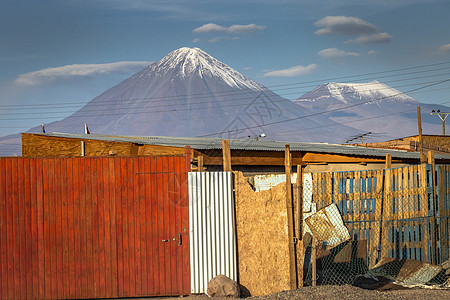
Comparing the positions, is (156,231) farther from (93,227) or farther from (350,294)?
(350,294)

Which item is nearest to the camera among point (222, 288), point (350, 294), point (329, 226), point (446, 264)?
point (350, 294)

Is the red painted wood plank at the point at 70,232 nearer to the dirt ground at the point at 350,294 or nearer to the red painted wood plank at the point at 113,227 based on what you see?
the red painted wood plank at the point at 113,227

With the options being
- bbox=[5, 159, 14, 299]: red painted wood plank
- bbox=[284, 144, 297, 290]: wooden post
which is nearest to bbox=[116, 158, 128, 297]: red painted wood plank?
bbox=[5, 159, 14, 299]: red painted wood plank

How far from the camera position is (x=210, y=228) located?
35.9 feet

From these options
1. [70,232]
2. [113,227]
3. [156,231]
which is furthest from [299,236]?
[70,232]

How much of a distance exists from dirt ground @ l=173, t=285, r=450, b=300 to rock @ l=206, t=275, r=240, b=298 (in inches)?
7.6

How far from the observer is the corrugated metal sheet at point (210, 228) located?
35.7 ft

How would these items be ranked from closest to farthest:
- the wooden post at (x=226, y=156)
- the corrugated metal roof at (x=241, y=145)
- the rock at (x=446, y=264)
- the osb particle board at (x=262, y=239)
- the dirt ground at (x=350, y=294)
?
the dirt ground at (x=350, y=294) < the osb particle board at (x=262, y=239) < the wooden post at (x=226, y=156) < the rock at (x=446, y=264) < the corrugated metal roof at (x=241, y=145)

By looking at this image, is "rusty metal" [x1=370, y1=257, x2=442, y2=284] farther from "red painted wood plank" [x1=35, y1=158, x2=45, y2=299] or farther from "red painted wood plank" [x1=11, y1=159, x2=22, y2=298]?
"red painted wood plank" [x1=11, y1=159, x2=22, y2=298]

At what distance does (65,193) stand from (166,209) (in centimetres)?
215

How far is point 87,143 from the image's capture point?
21734 mm

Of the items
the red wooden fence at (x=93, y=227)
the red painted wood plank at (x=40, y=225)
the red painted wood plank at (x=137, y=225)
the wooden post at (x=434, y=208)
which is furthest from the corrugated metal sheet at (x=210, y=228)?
the wooden post at (x=434, y=208)

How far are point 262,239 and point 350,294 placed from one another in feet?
6.65

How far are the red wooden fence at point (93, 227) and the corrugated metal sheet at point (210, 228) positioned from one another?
0.19m
